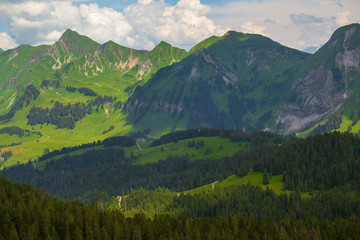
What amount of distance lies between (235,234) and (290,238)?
19951 millimetres

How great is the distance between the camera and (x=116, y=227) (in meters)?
121

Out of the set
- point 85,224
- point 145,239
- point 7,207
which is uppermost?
point 7,207

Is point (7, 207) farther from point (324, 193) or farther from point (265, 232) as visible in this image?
point (324, 193)

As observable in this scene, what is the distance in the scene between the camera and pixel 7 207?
12350 cm

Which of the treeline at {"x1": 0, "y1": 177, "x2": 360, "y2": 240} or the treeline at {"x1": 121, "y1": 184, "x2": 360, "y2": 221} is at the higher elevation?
the treeline at {"x1": 0, "y1": 177, "x2": 360, "y2": 240}

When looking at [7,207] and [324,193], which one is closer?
[7,207]

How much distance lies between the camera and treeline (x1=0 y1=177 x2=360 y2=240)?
117 meters

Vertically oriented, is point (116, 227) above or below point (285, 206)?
above

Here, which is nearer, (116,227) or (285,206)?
(116,227)

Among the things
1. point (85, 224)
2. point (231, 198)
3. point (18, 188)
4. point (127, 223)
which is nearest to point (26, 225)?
point (85, 224)

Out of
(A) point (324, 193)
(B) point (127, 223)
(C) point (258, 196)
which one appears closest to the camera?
(B) point (127, 223)

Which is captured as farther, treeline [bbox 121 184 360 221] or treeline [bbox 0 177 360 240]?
treeline [bbox 121 184 360 221]

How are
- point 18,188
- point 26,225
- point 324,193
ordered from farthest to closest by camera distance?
1. point 324,193
2. point 18,188
3. point 26,225

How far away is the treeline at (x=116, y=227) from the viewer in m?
117
